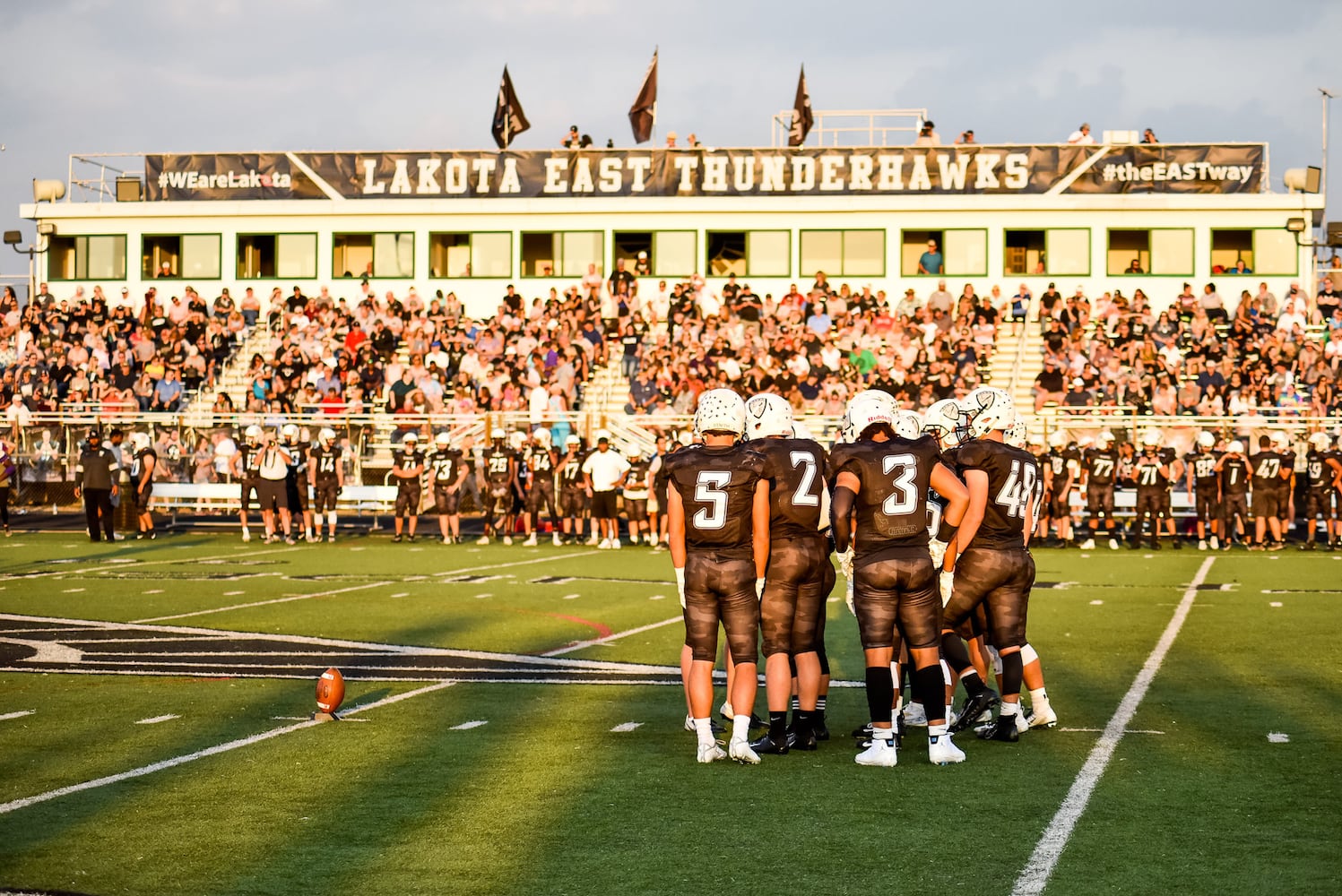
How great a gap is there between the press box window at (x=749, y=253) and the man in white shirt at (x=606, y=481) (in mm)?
12517

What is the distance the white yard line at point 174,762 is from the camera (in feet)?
22.5

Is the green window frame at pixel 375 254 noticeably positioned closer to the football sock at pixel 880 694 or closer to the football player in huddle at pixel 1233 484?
the football player in huddle at pixel 1233 484

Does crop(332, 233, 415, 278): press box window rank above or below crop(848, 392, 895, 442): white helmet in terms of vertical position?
above

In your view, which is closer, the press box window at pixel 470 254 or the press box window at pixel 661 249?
the press box window at pixel 661 249

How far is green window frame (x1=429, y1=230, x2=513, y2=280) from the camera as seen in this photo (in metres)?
36.6

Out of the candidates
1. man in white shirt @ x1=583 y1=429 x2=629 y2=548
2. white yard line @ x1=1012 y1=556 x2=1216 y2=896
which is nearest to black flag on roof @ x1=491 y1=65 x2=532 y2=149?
man in white shirt @ x1=583 y1=429 x2=629 y2=548

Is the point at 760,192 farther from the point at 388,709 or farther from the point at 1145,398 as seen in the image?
the point at 388,709

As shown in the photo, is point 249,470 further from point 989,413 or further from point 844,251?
point 989,413

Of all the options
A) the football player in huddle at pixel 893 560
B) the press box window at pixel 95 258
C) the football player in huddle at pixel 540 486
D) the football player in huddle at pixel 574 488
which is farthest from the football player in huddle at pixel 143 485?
the football player in huddle at pixel 893 560

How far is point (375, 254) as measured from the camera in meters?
37.1

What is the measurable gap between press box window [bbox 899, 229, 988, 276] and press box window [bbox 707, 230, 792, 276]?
102 inches

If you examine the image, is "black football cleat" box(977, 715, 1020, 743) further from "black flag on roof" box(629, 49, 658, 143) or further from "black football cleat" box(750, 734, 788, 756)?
"black flag on roof" box(629, 49, 658, 143)

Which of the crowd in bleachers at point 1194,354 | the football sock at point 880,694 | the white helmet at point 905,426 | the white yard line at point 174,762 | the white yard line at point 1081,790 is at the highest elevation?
the crowd in bleachers at point 1194,354

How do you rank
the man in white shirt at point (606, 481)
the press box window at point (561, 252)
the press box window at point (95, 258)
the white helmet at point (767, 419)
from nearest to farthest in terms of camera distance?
the white helmet at point (767, 419) < the man in white shirt at point (606, 481) < the press box window at point (561, 252) < the press box window at point (95, 258)
